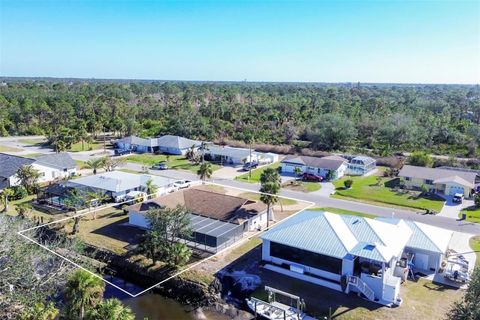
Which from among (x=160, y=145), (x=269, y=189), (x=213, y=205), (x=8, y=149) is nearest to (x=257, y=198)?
(x=269, y=189)

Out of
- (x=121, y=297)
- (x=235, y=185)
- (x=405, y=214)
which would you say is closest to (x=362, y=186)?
(x=405, y=214)

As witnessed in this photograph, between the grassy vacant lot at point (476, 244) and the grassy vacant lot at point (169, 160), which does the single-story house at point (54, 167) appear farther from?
the grassy vacant lot at point (476, 244)

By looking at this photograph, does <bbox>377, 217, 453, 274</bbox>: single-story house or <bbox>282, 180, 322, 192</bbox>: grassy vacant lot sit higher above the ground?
<bbox>377, 217, 453, 274</bbox>: single-story house

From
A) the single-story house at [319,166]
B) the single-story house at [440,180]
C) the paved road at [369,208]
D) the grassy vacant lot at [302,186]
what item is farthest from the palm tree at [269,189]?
the single-story house at [440,180]

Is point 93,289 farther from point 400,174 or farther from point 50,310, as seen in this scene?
point 400,174

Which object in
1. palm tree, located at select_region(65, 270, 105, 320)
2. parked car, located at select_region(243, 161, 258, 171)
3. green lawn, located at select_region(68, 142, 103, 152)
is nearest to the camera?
palm tree, located at select_region(65, 270, 105, 320)

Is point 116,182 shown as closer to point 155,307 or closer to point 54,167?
point 54,167

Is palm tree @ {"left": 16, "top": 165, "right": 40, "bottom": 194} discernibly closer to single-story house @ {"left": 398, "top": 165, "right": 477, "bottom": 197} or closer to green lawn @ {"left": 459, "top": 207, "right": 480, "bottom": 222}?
single-story house @ {"left": 398, "top": 165, "right": 477, "bottom": 197}

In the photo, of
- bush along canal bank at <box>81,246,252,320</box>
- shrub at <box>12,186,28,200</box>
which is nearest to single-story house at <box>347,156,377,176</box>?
bush along canal bank at <box>81,246,252,320</box>
